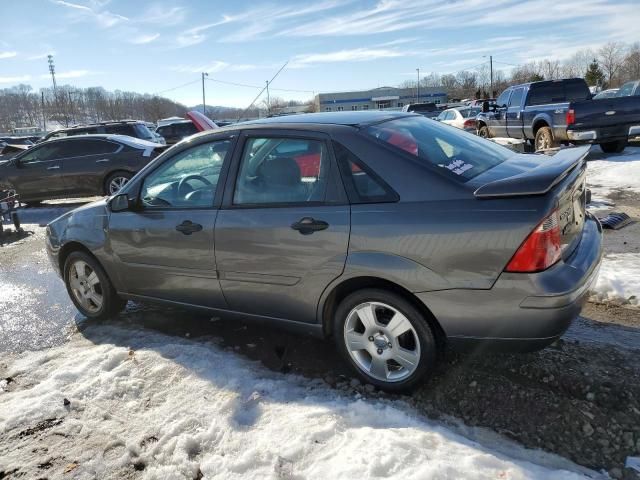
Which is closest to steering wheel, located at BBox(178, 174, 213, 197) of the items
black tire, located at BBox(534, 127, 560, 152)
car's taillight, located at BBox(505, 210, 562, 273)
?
car's taillight, located at BBox(505, 210, 562, 273)

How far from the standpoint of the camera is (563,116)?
37.6 feet

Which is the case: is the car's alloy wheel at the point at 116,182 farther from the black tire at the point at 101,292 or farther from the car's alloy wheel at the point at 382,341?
the car's alloy wheel at the point at 382,341

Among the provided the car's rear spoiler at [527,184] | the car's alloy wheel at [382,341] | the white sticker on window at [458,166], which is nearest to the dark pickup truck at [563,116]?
the white sticker on window at [458,166]

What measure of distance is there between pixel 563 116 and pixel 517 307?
10.4 m

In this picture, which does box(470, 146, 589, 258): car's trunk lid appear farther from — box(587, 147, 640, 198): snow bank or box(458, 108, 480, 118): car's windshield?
box(458, 108, 480, 118): car's windshield

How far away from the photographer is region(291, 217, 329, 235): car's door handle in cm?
309

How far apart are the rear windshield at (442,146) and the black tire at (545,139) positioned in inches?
367

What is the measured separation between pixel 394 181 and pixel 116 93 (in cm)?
15680

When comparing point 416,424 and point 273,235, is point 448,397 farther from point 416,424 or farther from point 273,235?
point 273,235

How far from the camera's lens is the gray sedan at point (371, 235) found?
263cm

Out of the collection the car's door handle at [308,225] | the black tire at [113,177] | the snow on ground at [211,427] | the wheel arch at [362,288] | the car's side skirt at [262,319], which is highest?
the black tire at [113,177]

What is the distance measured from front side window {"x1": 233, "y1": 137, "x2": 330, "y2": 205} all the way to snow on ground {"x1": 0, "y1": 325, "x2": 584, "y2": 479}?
120 centimetres

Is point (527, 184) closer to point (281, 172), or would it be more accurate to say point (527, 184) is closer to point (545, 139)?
point (281, 172)

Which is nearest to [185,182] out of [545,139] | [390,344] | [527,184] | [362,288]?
[362,288]
